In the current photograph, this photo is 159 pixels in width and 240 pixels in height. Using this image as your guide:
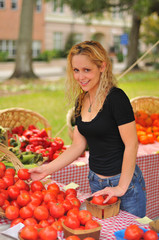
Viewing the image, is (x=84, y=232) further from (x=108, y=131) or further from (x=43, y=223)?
(x=108, y=131)

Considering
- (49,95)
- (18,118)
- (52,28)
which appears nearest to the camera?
(18,118)

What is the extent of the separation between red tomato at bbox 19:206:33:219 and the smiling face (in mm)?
883

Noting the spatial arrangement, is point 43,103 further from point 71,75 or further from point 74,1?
point 71,75

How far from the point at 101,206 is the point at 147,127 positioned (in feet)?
10.9

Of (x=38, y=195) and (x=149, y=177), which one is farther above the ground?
(x=38, y=195)

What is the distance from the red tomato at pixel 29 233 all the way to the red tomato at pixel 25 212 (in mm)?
211

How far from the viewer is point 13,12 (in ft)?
103

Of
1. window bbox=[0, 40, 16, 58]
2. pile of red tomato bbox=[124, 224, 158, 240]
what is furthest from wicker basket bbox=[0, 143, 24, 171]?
window bbox=[0, 40, 16, 58]

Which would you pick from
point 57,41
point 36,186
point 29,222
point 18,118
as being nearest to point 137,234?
point 29,222

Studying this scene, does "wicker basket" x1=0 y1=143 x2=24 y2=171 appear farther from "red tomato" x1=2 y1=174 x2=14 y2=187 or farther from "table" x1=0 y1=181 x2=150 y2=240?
"table" x1=0 y1=181 x2=150 y2=240

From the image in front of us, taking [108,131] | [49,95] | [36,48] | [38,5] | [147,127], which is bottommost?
[49,95]

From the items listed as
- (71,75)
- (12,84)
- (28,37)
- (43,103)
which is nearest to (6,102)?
(43,103)

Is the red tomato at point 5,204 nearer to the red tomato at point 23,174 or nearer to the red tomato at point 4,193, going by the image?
the red tomato at point 4,193

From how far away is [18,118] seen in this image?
189 inches
